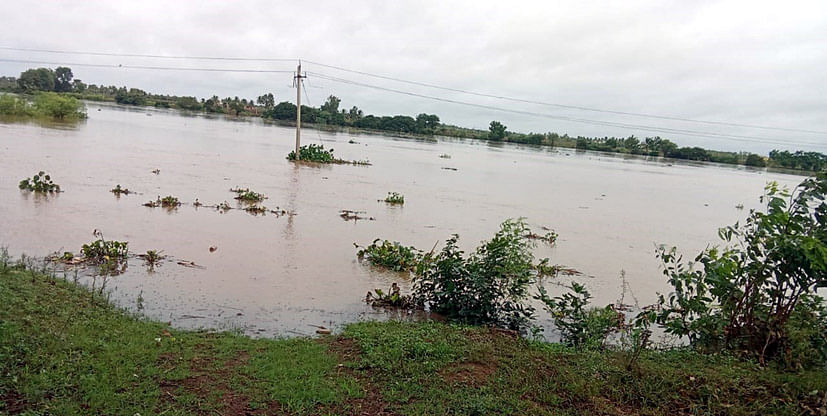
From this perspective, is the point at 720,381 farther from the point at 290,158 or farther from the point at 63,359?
the point at 290,158

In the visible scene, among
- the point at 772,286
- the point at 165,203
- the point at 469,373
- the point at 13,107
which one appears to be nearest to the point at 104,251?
the point at 165,203

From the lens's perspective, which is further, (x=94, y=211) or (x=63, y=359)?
→ (x=94, y=211)

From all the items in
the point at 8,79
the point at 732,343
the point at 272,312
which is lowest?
the point at 272,312

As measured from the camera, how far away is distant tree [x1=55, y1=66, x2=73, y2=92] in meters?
90.0

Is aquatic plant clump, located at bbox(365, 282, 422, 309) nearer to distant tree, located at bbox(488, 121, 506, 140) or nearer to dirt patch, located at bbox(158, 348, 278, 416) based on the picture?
dirt patch, located at bbox(158, 348, 278, 416)

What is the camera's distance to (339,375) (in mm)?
4633

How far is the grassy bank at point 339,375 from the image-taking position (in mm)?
3973

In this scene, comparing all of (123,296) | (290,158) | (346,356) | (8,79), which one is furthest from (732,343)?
(8,79)

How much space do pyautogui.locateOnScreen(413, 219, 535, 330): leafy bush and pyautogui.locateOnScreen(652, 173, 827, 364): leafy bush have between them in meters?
1.78

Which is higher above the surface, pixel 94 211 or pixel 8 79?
pixel 8 79

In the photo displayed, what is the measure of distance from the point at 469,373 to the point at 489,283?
2.34m

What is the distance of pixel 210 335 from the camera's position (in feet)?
18.6

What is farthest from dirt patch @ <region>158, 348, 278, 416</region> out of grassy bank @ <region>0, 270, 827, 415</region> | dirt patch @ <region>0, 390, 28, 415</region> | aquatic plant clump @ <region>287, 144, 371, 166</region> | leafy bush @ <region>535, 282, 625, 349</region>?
aquatic plant clump @ <region>287, 144, 371, 166</region>

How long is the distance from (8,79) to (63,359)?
128m
